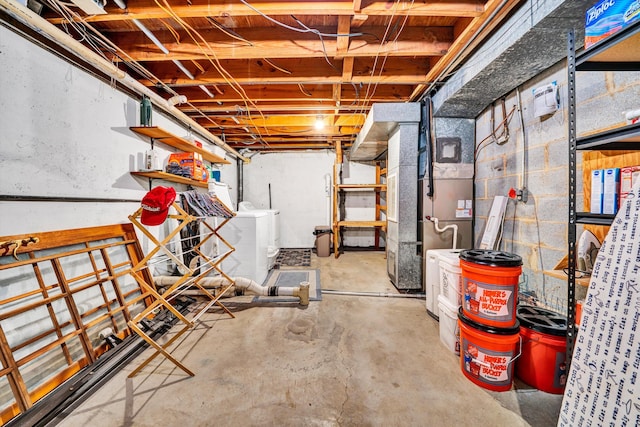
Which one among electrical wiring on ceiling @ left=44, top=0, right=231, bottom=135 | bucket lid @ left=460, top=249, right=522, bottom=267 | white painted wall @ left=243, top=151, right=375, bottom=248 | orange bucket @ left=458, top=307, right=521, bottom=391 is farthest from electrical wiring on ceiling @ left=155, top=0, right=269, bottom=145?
orange bucket @ left=458, top=307, right=521, bottom=391

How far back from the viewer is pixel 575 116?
1.11m

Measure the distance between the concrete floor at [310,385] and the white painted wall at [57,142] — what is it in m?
1.25

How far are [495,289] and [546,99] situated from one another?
1.56 m

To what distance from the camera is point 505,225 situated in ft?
7.59

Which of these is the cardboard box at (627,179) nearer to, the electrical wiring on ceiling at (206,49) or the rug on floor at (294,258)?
the electrical wiring on ceiling at (206,49)

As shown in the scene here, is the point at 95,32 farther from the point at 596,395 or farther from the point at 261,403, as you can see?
the point at 596,395

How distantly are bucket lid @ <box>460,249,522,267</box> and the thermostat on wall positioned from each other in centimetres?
122

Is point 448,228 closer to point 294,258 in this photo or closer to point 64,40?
point 294,258

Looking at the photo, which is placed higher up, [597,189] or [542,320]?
[597,189]

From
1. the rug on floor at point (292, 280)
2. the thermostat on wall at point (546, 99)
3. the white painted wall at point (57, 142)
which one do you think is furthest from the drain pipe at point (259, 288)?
the thermostat on wall at point (546, 99)

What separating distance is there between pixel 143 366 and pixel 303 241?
4.17 meters

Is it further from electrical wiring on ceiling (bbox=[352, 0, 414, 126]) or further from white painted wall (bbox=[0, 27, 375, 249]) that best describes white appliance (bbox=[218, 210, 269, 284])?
electrical wiring on ceiling (bbox=[352, 0, 414, 126])

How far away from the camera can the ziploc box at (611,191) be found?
117 centimetres

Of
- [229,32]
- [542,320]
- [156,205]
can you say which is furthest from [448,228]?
[229,32]
